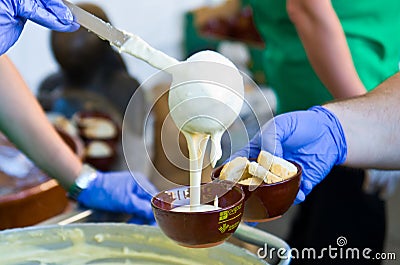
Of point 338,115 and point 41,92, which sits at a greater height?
point 338,115

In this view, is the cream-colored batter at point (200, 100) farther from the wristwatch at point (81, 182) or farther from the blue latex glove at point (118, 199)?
the wristwatch at point (81, 182)

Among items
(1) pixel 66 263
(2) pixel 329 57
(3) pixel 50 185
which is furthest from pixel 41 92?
(1) pixel 66 263

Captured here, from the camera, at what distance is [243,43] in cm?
340

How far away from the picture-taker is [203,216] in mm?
975

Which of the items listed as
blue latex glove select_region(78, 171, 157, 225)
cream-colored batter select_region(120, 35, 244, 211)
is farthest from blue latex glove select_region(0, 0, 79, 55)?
blue latex glove select_region(78, 171, 157, 225)

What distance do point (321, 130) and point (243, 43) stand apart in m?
2.19

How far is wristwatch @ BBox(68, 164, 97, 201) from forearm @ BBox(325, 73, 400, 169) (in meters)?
0.56

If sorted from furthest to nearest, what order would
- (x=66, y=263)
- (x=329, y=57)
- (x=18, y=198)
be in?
(x=329, y=57) → (x=18, y=198) → (x=66, y=263)

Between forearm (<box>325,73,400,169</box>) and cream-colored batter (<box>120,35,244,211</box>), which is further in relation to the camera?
forearm (<box>325,73,400,169</box>)

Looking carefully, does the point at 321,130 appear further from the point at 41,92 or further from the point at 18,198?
the point at 41,92

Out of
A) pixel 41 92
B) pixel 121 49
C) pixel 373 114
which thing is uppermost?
pixel 121 49

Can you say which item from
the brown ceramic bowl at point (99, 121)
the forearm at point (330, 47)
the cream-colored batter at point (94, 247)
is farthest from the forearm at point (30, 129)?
the brown ceramic bowl at point (99, 121)

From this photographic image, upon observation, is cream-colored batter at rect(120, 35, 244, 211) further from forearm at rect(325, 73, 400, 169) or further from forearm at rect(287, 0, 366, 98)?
forearm at rect(287, 0, 366, 98)

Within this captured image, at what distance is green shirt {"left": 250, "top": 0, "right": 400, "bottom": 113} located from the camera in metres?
1.89
